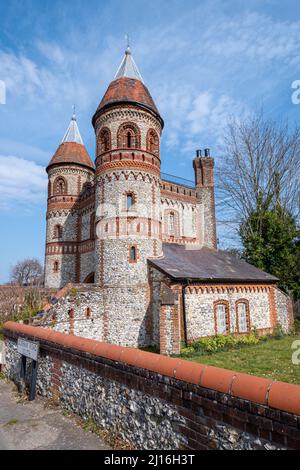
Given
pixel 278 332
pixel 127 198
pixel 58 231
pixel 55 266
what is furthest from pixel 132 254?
pixel 278 332

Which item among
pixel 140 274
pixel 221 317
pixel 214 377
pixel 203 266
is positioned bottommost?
pixel 221 317

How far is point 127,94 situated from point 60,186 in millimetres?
10217

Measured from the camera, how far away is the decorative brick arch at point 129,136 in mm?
16047

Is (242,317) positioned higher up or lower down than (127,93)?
lower down

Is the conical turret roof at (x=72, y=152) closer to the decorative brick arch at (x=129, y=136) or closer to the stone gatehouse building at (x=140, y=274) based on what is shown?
the stone gatehouse building at (x=140, y=274)

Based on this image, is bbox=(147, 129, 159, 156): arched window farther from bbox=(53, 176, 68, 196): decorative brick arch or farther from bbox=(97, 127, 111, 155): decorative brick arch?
bbox=(53, 176, 68, 196): decorative brick arch

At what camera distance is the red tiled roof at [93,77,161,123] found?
53.0ft

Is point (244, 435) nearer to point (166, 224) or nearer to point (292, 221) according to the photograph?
point (166, 224)

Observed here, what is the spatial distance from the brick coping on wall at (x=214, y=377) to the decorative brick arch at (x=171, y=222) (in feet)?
53.4

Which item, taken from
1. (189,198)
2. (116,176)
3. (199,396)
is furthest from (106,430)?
(189,198)

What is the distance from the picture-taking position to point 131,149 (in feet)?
52.3

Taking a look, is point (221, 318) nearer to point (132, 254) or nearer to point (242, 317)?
point (242, 317)

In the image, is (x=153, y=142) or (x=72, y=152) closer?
(x=153, y=142)

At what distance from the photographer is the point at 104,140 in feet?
55.0
